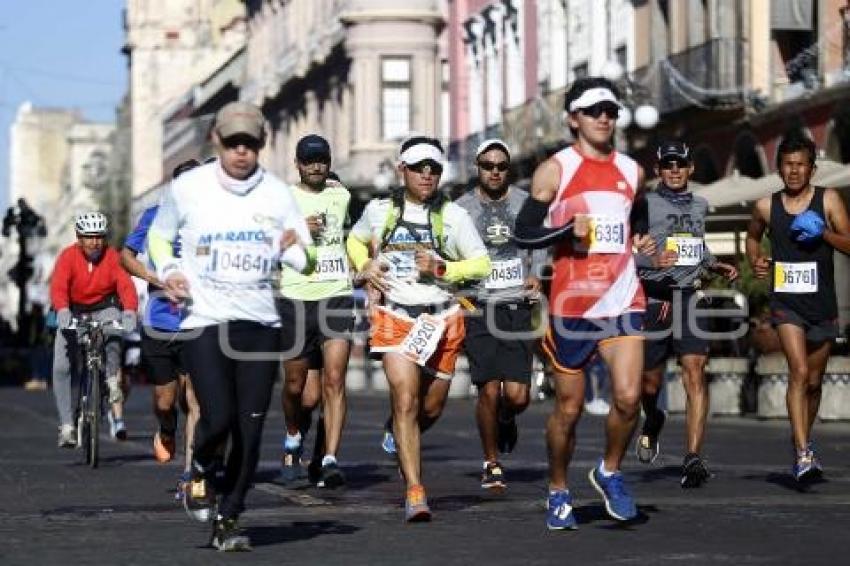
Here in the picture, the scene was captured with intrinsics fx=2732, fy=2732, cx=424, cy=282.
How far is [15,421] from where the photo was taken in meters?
27.0

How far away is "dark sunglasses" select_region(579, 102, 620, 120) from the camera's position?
473 inches

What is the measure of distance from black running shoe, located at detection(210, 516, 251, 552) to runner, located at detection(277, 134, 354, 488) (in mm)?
4075

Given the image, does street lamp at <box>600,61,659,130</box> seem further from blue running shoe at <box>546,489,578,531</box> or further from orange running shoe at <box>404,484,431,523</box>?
blue running shoe at <box>546,489,578,531</box>

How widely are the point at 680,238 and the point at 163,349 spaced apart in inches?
125

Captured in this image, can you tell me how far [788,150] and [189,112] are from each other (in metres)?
93.8

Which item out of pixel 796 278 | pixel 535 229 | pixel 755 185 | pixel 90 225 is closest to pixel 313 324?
pixel 796 278

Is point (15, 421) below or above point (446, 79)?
below

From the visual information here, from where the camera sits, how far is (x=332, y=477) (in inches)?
586

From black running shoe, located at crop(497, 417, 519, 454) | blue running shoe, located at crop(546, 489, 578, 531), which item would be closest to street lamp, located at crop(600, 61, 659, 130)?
black running shoe, located at crop(497, 417, 519, 454)

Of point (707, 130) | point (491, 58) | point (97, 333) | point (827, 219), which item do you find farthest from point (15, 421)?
point (491, 58)

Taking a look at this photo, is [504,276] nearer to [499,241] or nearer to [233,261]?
[499,241]

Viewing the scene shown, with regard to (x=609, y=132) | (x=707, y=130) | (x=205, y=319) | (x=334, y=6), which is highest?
(x=334, y=6)

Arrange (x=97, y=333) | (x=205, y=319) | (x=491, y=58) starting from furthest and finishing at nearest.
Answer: (x=491, y=58), (x=97, y=333), (x=205, y=319)

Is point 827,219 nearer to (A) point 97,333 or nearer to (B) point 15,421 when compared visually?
(A) point 97,333
